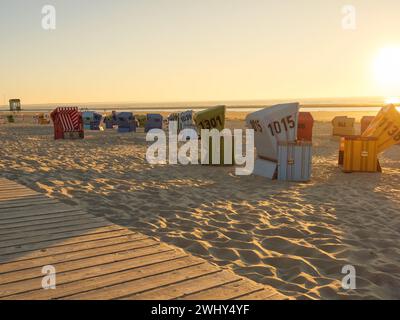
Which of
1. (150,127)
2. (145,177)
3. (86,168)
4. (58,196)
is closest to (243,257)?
(58,196)

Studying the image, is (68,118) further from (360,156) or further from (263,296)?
(263,296)

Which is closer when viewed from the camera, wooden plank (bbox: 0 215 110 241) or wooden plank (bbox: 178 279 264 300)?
wooden plank (bbox: 178 279 264 300)

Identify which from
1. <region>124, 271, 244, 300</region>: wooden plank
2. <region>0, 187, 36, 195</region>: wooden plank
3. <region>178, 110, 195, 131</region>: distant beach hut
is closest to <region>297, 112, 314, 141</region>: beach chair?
<region>178, 110, 195, 131</region>: distant beach hut

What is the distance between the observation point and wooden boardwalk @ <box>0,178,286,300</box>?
3.16m

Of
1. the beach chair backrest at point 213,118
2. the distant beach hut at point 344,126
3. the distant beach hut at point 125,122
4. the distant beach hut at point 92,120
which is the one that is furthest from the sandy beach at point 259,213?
the distant beach hut at point 92,120

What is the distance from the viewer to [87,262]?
148 inches

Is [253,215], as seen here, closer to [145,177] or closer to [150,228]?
[150,228]

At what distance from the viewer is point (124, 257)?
12.9 feet

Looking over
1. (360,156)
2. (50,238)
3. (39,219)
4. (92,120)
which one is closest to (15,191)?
(39,219)

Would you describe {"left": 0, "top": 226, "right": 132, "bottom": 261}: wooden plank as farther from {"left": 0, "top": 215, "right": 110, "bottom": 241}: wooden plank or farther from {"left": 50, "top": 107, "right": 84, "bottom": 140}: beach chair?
{"left": 50, "top": 107, "right": 84, "bottom": 140}: beach chair

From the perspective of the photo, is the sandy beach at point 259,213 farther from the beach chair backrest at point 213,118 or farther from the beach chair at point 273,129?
the beach chair backrest at point 213,118

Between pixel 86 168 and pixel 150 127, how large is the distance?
15998mm

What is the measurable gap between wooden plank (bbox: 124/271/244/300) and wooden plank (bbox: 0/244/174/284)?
2.49 ft

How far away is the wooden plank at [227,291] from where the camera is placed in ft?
10.2
